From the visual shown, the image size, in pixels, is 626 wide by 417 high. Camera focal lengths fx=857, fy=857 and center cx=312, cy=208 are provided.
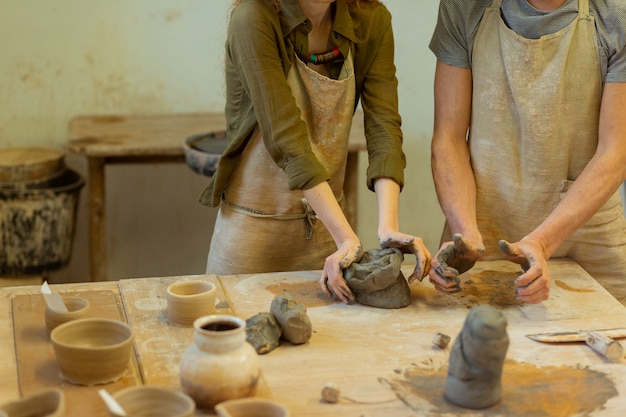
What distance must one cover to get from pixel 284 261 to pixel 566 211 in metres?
0.93

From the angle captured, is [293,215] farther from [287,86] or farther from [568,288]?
[568,288]

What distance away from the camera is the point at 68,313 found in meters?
2.10

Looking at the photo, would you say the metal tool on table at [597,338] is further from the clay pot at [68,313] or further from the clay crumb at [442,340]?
the clay pot at [68,313]

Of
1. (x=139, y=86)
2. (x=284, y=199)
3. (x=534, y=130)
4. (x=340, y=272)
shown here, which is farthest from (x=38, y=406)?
(x=139, y=86)

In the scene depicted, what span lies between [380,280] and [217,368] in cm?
69

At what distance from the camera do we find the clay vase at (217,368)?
178 centimetres

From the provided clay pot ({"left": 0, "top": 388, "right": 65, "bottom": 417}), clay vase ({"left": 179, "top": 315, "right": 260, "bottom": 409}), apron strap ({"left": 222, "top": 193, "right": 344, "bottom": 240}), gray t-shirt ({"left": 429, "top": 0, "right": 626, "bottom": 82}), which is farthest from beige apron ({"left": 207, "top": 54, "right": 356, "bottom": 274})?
clay pot ({"left": 0, "top": 388, "right": 65, "bottom": 417})

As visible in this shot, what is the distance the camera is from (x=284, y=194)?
2795 millimetres

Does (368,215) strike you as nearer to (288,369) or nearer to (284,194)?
(284,194)

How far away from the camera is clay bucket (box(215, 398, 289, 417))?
1675 millimetres

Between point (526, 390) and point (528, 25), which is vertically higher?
point (528, 25)

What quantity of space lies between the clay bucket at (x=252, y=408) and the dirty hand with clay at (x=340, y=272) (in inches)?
29.1

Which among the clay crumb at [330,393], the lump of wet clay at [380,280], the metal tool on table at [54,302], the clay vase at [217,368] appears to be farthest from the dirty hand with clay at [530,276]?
the metal tool on table at [54,302]

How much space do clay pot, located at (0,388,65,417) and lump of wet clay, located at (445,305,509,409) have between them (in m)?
0.83
